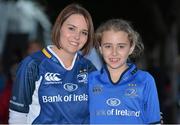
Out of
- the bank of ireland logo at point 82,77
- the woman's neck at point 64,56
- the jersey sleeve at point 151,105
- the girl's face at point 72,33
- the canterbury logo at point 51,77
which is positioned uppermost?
the girl's face at point 72,33

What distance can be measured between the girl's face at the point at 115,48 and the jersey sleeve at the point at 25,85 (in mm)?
579

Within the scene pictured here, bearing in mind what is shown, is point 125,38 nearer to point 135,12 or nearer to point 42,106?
point 42,106

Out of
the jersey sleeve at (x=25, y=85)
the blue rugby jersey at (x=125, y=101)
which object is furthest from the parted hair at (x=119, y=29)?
the jersey sleeve at (x=25, y=85)

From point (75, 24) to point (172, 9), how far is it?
24.3 ft

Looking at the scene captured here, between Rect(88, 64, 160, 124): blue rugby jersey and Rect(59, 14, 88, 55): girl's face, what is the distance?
0.33 m

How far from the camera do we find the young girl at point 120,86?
11.0ft

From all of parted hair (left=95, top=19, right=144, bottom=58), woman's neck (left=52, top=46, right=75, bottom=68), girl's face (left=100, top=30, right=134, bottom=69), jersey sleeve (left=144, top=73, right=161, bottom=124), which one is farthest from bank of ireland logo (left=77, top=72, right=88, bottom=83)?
jersey sleeve (left=144, top=73, right=161, bottom=124)

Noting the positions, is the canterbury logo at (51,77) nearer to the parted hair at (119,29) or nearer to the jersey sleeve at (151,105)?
the parted hair at (119,29)

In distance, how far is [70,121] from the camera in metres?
3.29

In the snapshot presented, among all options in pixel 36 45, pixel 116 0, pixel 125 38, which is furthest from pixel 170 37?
pixel 125 38

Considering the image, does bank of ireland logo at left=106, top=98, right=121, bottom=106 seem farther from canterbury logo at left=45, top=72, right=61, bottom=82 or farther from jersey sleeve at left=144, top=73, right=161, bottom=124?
canterbury logo at left=45, top=72, right=61, bottom=82

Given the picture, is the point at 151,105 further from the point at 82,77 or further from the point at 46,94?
the point at 46,94

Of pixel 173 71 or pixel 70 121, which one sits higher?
pixel 70 121

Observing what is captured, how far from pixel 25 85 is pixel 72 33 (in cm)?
Result: 50
